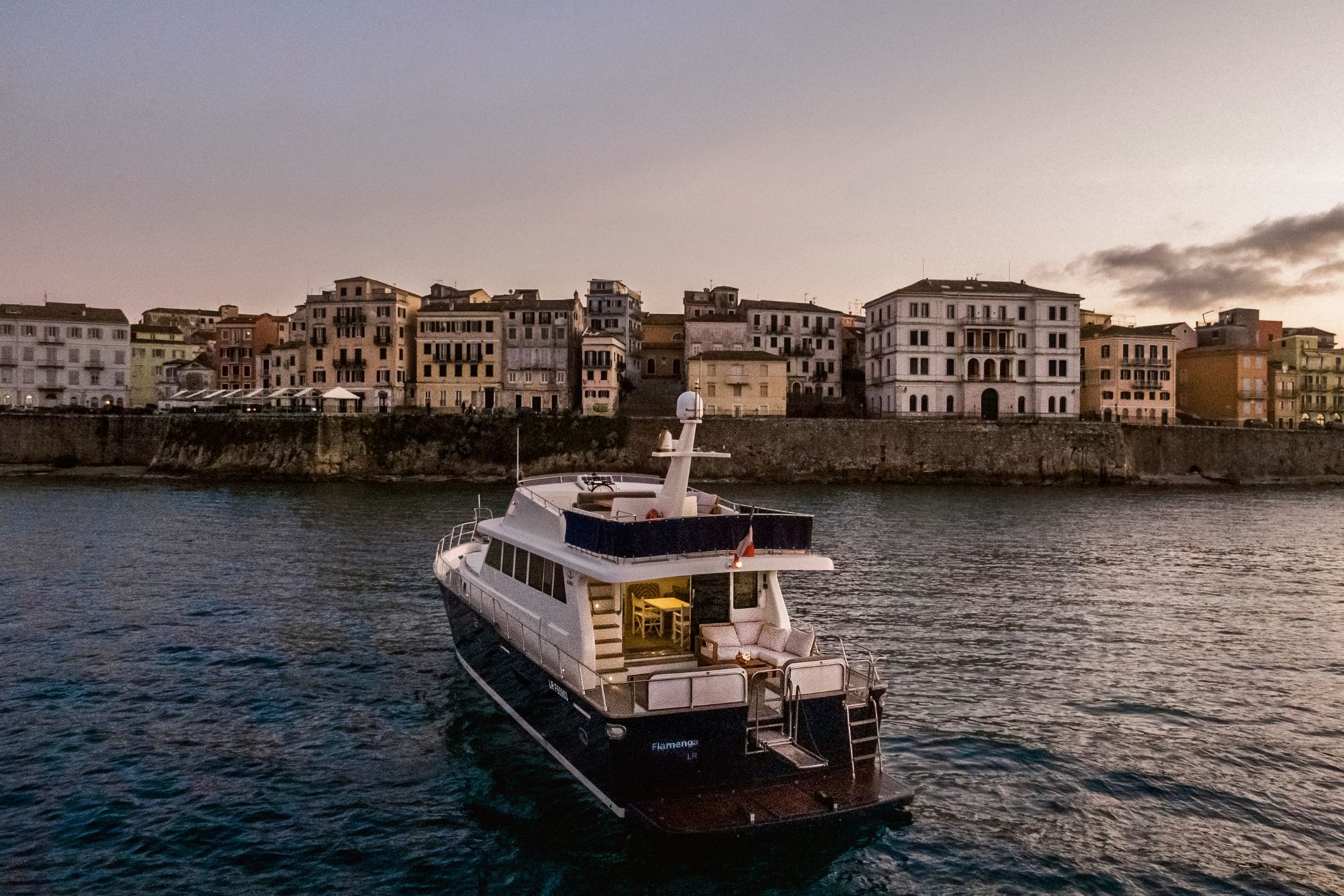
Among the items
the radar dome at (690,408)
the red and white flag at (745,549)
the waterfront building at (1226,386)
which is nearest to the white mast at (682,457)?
the radar dome at (690,408)

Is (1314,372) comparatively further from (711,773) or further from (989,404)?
(711,773)

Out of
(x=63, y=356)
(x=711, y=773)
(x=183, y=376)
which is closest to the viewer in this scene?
(x=711, y=773)

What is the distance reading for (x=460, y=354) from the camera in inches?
3369

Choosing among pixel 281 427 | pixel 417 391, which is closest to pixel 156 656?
pixel 281 427

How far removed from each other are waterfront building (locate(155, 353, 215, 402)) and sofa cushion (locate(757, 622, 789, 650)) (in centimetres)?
10004

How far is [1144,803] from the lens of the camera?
1280 centimetres

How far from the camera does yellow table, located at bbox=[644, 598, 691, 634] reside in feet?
41.5

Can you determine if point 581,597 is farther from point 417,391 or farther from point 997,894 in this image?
point 417,391

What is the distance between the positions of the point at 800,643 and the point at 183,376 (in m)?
105

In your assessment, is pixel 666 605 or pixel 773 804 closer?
pixel 773 804

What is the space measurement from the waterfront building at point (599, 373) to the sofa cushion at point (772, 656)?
69.1m

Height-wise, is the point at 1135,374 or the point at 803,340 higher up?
the point at 803,340

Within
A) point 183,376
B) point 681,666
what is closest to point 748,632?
point 681,666

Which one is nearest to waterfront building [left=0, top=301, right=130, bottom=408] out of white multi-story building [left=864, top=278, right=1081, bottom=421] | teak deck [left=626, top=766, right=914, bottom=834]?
white multi-story building [left=864, top=278, right=1081, bottom=421]
